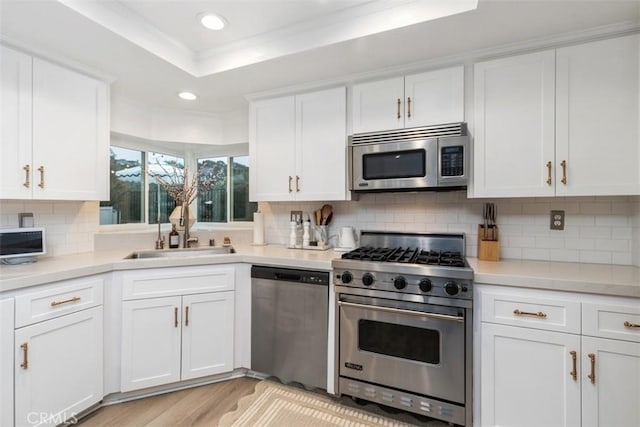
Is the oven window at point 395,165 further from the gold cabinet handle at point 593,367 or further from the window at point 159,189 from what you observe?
the window at point 159,189

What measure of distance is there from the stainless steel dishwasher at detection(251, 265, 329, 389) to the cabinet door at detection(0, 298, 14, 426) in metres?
1.27

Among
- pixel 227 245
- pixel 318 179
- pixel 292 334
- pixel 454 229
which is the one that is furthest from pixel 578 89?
pixel 227 245

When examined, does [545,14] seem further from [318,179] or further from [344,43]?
[318,179]

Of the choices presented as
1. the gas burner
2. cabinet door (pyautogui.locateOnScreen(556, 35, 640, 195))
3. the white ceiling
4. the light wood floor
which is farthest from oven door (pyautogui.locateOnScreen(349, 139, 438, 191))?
the light wood floor

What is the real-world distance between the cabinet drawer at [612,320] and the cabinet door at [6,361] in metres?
2.76

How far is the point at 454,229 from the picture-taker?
227 cm

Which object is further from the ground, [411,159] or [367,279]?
[411,159]

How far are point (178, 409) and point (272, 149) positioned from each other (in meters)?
1.96

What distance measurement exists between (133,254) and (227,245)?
28.8 inches

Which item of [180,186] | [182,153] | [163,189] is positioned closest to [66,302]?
[180,186]

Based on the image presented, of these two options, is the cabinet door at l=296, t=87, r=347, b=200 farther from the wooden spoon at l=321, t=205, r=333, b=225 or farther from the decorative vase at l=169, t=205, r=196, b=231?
the decorative vase at l=169, t=205, r=196, b=231

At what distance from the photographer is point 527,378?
5.18ft

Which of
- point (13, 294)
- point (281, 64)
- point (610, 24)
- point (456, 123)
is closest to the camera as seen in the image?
point (13, 294)

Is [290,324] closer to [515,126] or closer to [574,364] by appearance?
[574,364]
